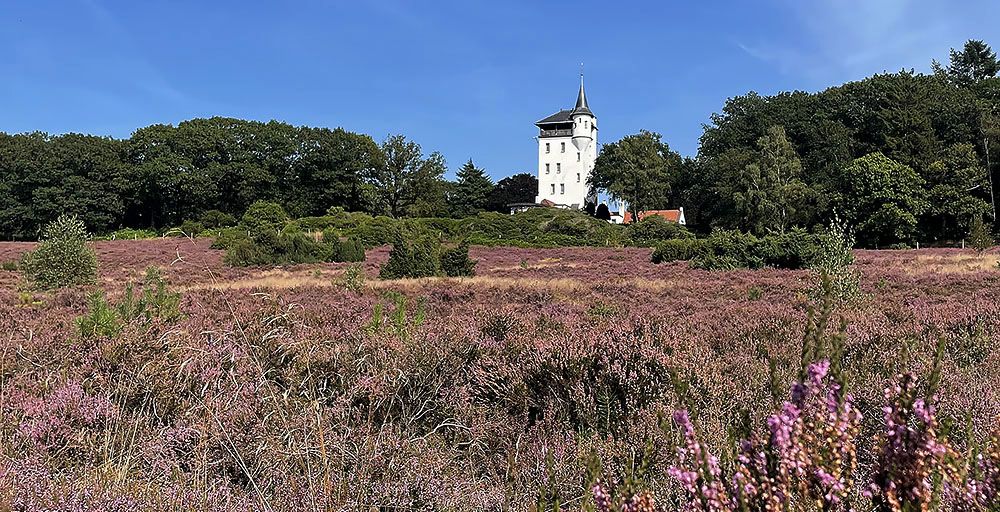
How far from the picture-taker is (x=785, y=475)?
5.52 ft

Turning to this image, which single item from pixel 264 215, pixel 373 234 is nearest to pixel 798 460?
pixel 373 234

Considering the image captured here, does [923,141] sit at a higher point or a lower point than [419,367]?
higher

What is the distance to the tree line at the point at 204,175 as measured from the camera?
70312mm

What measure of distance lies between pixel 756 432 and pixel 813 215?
63582 millimetres

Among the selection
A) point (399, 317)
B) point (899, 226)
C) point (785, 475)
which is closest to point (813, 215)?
point (899, 226)

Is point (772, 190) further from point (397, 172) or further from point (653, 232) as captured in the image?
point (397, 172)

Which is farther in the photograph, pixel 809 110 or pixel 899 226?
pixel 809 110

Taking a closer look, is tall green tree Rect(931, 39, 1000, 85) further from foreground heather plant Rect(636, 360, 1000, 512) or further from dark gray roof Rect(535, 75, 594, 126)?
foreground heather plant Rect(636, 360, 1000, 512)

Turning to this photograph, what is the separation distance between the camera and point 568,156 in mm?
90000

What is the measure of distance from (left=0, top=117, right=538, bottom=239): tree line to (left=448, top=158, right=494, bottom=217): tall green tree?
485 mm

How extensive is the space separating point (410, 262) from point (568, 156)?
236 ft

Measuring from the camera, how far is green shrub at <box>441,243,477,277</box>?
2112 cm

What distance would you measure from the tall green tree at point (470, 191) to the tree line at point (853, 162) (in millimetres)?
14491

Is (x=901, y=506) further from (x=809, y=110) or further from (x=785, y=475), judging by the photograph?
(x=809, y=110)
